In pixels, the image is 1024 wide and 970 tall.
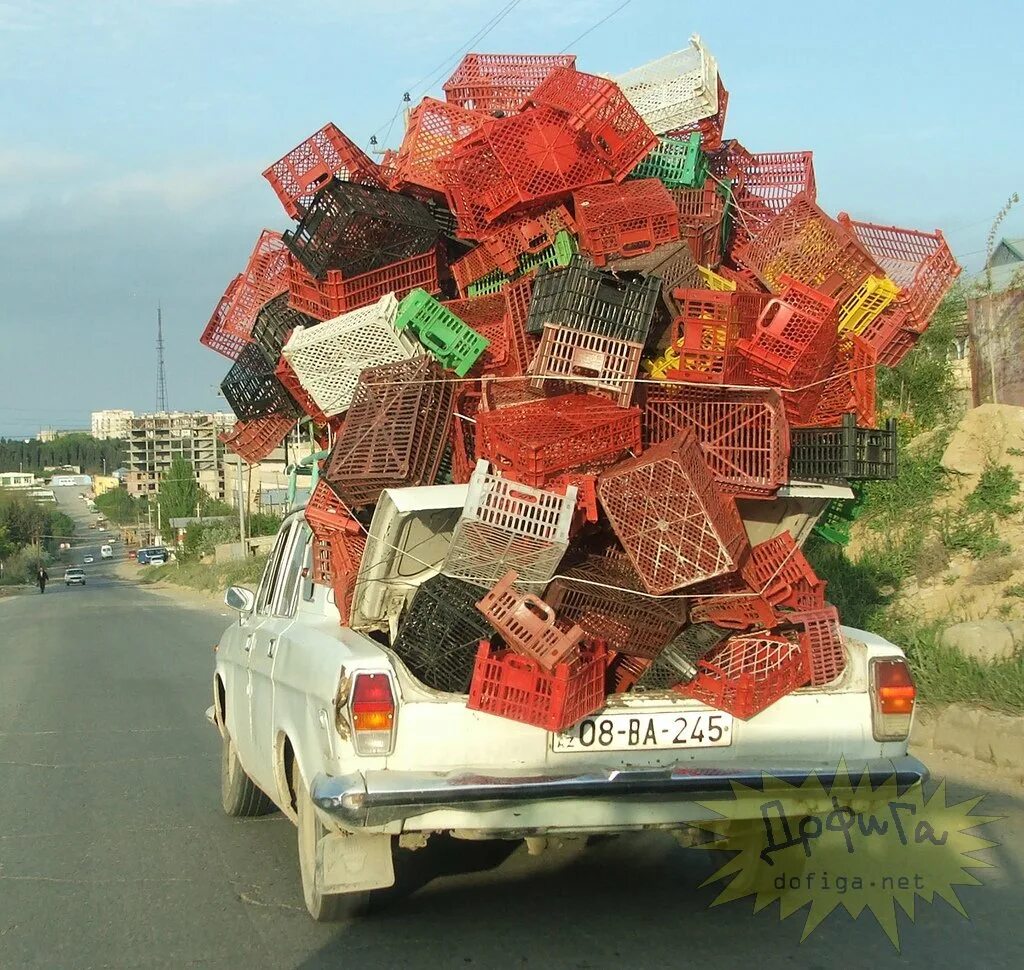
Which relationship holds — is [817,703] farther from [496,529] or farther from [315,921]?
[315,921]

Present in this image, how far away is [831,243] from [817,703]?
270 centimetres

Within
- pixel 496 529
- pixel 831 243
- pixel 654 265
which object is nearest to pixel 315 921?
pixel 496 529

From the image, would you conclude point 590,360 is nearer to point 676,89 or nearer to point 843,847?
point 843,847

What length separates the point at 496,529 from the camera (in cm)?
484

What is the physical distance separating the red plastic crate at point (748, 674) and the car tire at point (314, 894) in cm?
164

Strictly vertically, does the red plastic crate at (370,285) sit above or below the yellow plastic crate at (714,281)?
above

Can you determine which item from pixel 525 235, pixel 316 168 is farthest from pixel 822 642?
pixel 316 168

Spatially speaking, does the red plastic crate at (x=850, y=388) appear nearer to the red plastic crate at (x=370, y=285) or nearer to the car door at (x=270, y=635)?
the red plastic crate at (x=370, y=285)

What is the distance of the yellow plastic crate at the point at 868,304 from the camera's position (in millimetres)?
6293

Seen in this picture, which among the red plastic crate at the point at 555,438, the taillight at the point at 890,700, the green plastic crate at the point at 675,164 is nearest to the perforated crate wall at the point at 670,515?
the red plastic crate at the point at 555,438

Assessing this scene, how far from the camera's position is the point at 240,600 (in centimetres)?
711

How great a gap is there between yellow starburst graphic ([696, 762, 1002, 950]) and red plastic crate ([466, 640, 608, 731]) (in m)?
0.70

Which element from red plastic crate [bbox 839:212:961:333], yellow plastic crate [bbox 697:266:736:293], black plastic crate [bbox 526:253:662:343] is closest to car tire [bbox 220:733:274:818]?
black plastic crate [bbox 526:253:662:343]

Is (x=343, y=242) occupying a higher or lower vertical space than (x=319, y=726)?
higher
